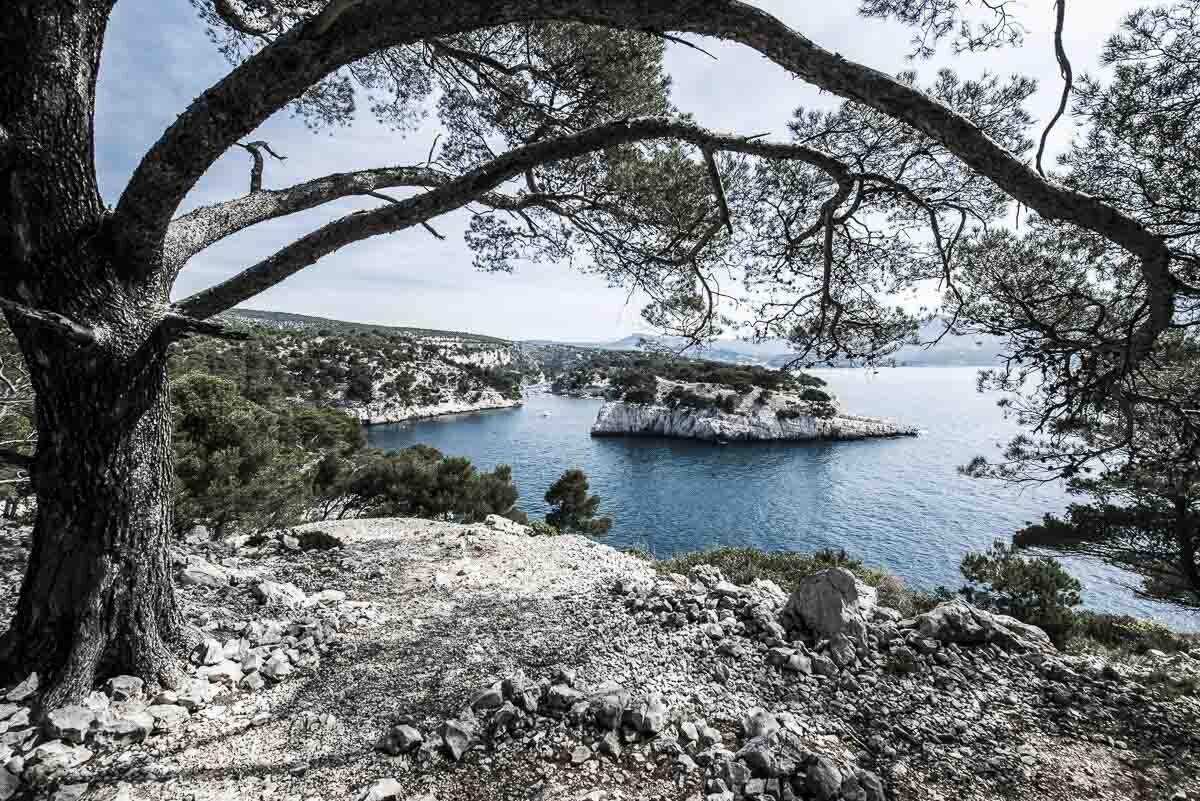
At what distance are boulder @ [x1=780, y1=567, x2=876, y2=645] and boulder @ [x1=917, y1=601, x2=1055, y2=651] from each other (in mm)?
434

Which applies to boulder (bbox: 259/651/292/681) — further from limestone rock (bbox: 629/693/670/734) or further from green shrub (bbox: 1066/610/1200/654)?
green shrub (bbox: 1066/610/1200/654)

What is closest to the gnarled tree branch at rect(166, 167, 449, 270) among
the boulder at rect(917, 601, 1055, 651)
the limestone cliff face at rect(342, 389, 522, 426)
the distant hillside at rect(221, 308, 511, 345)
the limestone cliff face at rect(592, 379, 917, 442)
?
the boulder at rect(917, 601, 1055, 651)

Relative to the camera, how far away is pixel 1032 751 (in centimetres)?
264

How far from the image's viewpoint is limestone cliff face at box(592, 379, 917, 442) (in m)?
51.5

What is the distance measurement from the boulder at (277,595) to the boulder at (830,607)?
4001 millimetres

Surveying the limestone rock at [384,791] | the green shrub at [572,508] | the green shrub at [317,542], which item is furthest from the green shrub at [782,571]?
the green shrub at [572,508]

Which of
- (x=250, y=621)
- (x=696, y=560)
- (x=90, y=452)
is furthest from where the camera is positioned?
(x=696, y=560)

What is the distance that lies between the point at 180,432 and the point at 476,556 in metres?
6.93

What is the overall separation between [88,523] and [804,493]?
35.2 m

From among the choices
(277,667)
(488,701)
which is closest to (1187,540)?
(488,701)

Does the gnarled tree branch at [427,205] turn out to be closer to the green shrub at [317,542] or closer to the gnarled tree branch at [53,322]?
the gnarled tree branch at [53,322]

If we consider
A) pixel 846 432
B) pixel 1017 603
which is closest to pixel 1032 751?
pixel 1017 603

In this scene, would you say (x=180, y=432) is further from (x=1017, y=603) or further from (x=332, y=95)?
(x=1017, y=603)

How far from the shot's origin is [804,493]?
3319 cm
